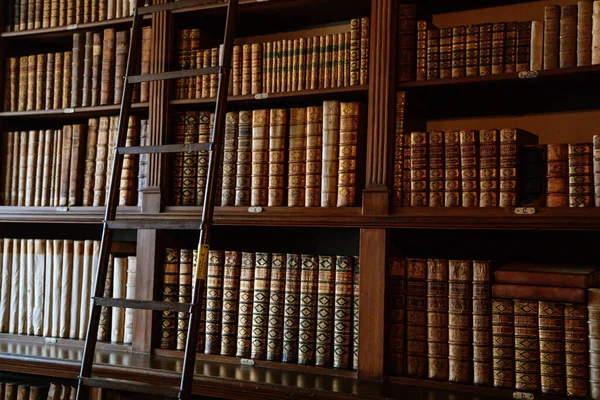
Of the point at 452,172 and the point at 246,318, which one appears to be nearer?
the point at 452,172

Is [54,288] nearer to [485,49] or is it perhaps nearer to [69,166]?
[69,166]

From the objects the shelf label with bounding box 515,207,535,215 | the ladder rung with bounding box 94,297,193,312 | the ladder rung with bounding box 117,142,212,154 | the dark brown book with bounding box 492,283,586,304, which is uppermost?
the ladder rung with bounding box 117,142,212,154

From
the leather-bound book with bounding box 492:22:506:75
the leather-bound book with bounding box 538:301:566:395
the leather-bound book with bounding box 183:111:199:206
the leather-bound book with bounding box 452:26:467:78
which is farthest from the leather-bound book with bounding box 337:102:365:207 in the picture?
the leather-bound book with bounding box 538:301:566:395

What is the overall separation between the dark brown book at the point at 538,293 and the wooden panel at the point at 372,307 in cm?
35

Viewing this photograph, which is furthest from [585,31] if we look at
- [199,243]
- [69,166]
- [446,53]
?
[69,166]

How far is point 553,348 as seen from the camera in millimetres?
2082

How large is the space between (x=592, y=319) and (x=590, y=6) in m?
0.87

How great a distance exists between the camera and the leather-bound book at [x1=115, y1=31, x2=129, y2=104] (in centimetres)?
278

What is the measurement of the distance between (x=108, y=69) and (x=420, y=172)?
1267mm

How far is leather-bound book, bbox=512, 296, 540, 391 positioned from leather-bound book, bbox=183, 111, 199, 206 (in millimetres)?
1155

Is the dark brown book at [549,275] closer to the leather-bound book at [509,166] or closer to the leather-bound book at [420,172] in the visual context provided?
the leather-bound book at [509,166]

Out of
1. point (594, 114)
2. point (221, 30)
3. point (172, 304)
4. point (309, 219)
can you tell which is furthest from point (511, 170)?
point (221, 30)

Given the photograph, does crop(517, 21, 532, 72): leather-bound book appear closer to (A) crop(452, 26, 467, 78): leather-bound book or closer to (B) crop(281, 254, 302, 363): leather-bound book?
(A) crop(452, 26, 467, 78): leather-bound book

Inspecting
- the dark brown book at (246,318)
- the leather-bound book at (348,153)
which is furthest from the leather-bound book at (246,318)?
the leather-bound book at (348,153)
